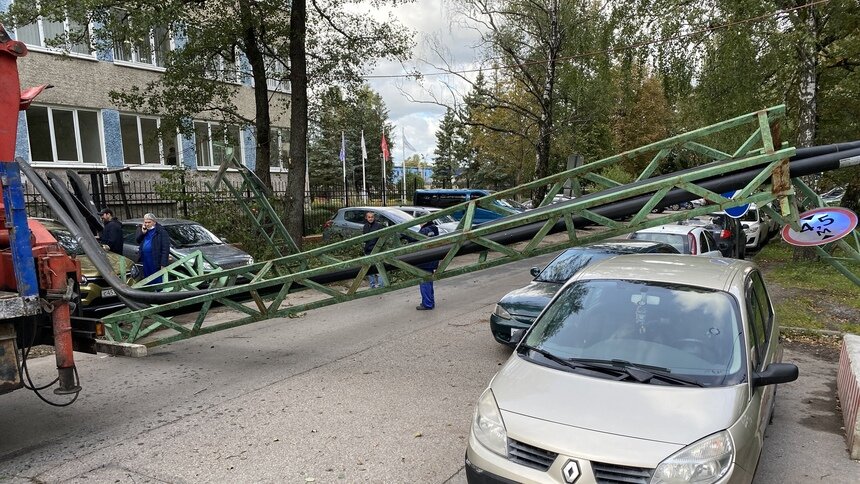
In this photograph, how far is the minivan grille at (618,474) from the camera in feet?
8.70

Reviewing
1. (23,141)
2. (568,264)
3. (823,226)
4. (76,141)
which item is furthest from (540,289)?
(76,141)

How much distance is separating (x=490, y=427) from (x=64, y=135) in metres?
19.1

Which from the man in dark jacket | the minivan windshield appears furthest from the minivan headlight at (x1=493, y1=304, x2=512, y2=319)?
the man in dark jacket

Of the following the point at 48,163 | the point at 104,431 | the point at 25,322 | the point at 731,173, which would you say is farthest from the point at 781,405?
the point at 48,163

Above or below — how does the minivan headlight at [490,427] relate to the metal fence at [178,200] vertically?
below

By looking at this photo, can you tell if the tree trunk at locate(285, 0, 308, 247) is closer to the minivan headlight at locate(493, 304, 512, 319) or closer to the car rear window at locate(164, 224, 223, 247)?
the car rear window at locate(164, 224, 223, 247)

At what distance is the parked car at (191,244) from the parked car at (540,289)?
20.8 feet

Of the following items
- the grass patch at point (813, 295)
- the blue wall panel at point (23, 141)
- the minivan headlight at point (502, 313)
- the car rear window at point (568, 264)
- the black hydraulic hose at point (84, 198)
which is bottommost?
the grass patch at point (813, 295)

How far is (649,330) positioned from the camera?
3.68 m

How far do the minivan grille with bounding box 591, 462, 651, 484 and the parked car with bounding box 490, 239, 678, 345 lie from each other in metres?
3.14

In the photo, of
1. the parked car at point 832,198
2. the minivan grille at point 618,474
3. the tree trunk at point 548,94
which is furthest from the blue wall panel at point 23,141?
the parked car at point 832,198

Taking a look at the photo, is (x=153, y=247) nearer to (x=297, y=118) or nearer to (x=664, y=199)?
Result: (x=297, y=118)

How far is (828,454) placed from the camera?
13.9 feet

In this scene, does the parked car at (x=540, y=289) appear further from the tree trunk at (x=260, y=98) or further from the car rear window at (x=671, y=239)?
the tree trunk at (x=260, y=98)
